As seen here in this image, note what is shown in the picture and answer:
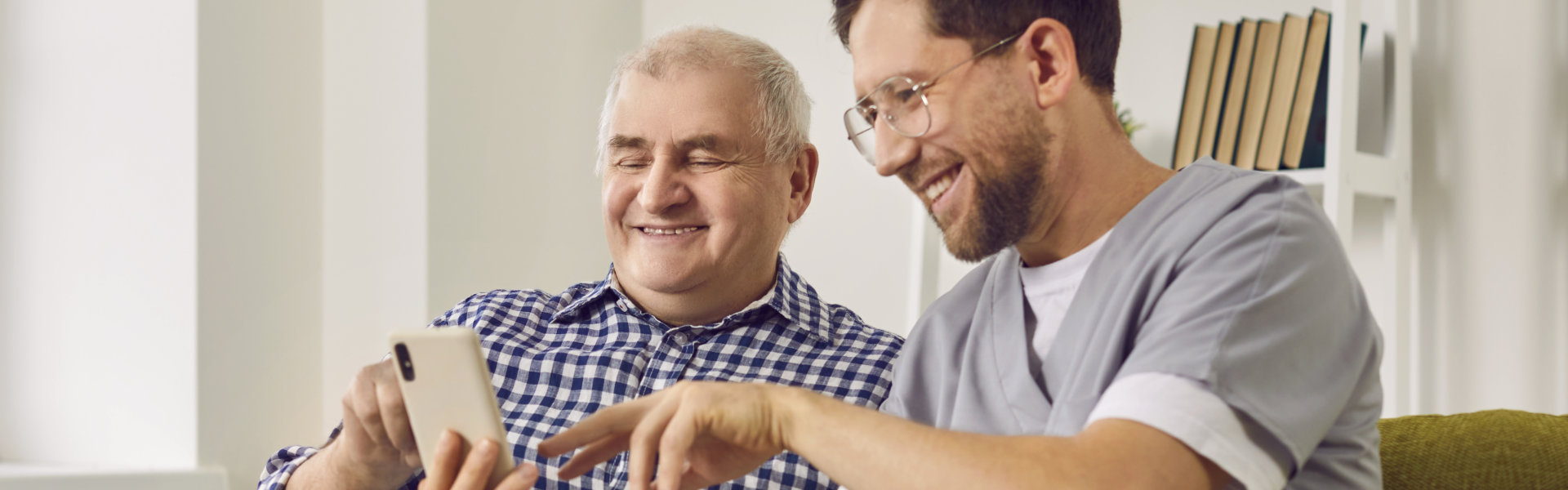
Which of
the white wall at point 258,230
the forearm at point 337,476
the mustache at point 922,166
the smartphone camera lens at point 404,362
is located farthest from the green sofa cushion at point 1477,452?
the white wall at point 258,230

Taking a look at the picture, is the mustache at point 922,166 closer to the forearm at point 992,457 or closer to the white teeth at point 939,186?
the white teeth at point 939,186

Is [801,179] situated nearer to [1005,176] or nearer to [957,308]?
[957,308]

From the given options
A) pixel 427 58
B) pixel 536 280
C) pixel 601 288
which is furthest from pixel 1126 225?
pixel 536 280

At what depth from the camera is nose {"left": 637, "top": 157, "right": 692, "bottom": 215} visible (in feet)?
4.93

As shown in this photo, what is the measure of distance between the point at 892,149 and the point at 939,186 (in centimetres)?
6

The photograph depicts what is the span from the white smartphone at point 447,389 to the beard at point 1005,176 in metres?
0.42

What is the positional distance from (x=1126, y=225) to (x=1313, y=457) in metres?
0.22

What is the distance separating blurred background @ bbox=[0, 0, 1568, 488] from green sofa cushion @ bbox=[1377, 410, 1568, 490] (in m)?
0.81

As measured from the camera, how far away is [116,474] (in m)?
1.95

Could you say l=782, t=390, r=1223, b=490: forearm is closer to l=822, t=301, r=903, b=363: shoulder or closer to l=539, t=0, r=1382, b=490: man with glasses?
l=539, t=0, r=1382, b=490: man with glasses

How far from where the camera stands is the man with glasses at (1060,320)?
0.77 meters

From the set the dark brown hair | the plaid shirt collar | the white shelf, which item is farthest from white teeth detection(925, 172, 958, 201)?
the white shelf

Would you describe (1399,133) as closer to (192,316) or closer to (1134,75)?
(1134,75)

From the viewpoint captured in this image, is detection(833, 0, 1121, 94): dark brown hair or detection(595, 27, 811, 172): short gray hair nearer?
detection(833, 0, 1121, 94): dark brown hair
